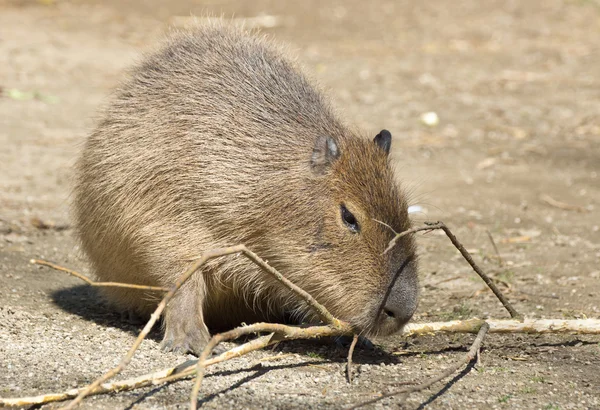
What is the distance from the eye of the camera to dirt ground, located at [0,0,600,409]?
3324 millimetres

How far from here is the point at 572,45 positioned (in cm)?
1148

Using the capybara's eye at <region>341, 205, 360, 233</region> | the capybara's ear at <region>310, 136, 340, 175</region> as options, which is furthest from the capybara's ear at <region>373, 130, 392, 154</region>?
the capybara's eye at <region>341, 205, 360, 233</region>

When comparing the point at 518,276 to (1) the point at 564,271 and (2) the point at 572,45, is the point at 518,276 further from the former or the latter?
(2) the point at 572,45

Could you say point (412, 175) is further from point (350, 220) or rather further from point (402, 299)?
point (402, 299)

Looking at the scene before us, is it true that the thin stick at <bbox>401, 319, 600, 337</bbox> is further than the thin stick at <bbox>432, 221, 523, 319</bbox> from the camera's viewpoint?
Yes

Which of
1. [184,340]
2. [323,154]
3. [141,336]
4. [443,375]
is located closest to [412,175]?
[323,154]

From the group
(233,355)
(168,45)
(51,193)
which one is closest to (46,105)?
(51,193)

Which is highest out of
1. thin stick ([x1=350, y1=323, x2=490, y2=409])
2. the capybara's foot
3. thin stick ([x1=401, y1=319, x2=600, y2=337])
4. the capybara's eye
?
the capybara's eye

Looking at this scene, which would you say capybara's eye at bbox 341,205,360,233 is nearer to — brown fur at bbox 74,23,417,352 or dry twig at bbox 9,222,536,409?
brown fur at bbox 74,23,417,352

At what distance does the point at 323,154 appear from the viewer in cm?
370

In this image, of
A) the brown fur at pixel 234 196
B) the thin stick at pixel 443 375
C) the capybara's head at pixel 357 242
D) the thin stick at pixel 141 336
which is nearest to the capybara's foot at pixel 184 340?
the brown fur at pixel 234 196

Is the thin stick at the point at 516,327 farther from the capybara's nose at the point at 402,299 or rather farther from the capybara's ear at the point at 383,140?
the capybara's ear at the point at 383,140

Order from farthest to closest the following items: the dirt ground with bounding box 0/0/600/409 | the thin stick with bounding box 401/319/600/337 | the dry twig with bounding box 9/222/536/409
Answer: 1. the thin stick with bounding box 401/319/600/337
2. the dirt ground with bounding box 0/0/600/409
3. the dry twig with bounding box 9/222/536/409

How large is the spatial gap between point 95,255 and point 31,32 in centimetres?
806
